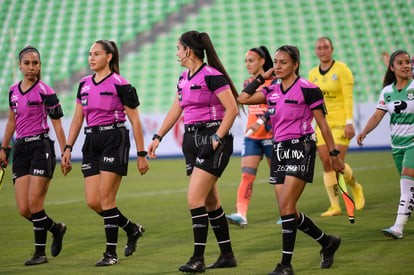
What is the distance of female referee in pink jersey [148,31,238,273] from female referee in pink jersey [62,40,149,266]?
56cm

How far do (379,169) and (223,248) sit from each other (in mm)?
12366

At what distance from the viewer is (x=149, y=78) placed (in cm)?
3100

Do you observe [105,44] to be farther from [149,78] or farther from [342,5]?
[342,5]

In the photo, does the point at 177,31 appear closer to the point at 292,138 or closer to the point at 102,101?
the point at 102,101

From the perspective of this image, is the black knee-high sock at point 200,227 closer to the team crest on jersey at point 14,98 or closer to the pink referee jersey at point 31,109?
the pink referee jersey at point 31,109

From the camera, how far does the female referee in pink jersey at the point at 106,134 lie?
7.30 metres

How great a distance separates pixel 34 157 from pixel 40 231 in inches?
31.6

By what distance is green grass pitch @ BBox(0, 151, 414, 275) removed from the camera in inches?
275

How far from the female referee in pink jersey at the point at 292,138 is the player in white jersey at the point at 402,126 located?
1968mm

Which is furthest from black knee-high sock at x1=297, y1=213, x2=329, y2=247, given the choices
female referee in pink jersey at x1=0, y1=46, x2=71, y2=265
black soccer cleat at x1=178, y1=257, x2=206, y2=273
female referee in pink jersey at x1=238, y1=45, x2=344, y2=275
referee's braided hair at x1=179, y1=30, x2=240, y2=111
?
female referee in pink jersey at x1=0, y1=46, x2=71, y2=265

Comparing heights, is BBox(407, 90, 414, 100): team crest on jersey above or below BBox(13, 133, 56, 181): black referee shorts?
above

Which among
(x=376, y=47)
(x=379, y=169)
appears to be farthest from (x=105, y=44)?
(x=376, y=47)

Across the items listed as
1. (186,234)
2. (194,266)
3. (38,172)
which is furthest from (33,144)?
(186,234)

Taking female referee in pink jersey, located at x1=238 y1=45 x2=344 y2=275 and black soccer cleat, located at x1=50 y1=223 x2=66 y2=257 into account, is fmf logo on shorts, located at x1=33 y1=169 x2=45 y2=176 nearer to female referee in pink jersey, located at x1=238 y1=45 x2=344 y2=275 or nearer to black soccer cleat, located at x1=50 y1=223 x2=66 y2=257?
black soccer cleat, located at x1=50 y1=223 x2=66 y2=257
